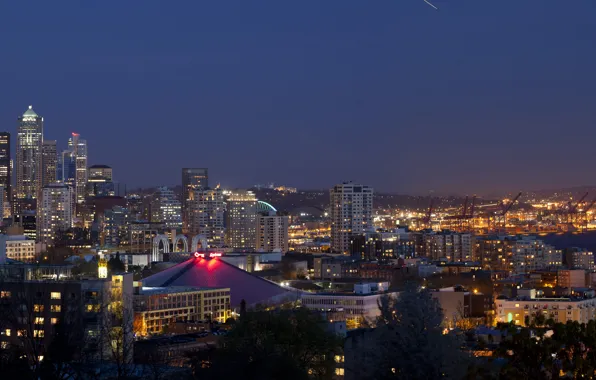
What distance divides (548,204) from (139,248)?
239 ft

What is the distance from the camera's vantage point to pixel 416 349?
13.2 m

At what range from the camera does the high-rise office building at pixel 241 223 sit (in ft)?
277

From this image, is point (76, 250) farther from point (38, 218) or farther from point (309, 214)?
point (309, 214)

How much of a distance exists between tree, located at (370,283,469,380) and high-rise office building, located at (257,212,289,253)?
64480mm

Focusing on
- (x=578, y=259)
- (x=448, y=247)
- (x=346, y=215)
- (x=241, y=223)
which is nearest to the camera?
(x=578, y=259)

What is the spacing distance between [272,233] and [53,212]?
19.8m

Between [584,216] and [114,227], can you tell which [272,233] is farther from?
[584,216]

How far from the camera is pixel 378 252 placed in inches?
2763

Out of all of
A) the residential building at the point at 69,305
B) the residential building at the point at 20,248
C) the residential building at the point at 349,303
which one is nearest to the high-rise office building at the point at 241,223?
the residential building at the point at 20,248

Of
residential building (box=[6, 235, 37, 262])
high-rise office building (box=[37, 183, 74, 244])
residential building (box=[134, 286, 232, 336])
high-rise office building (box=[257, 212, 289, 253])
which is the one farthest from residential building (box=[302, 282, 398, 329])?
high-rise office building (box=[37, 183, 74, 244])

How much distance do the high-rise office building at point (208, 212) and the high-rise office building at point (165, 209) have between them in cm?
395

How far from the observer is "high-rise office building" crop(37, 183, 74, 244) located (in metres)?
89.7

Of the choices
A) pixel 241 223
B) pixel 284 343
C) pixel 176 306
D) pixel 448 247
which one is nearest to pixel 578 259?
pixel 448 247

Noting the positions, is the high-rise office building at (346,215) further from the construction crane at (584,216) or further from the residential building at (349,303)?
the construction crane at (584,216)
